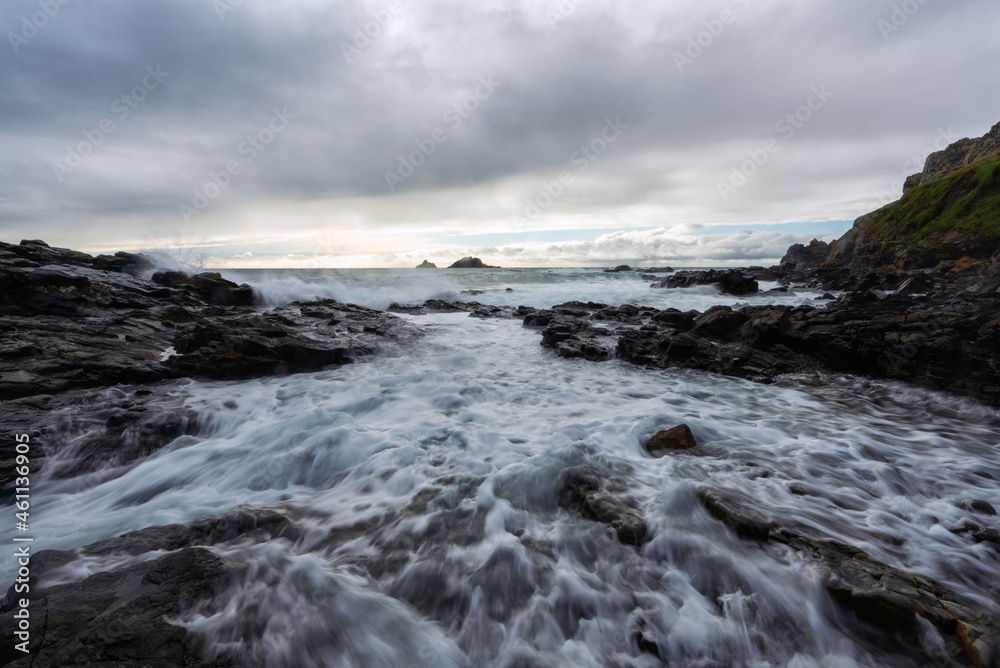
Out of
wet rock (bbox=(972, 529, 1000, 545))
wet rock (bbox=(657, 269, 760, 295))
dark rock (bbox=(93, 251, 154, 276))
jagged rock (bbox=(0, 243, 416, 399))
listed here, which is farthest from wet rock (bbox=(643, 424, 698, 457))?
wet rock (bbox=(657, 269, 760, 295))

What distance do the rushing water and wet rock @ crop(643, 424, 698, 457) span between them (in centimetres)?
15

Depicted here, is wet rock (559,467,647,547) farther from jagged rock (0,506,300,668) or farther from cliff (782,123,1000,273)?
cliff (782,123,1000,273)

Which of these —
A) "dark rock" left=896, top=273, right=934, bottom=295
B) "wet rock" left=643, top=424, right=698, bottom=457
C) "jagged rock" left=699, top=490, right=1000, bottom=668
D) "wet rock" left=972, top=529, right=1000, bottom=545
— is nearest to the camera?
"jagged rock" left=699, top=490, right=1000, bottom=668

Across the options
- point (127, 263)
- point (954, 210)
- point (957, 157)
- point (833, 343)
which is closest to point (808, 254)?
point (957, 157)

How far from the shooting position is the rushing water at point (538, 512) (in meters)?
2.47

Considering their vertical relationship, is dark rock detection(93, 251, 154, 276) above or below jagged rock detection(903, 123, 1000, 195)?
below

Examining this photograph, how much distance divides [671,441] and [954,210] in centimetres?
3982

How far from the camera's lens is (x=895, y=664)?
7.31 ft

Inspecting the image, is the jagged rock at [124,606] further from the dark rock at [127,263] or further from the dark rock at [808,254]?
the dark rock at [808,254]

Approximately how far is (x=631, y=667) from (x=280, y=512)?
10.7ft

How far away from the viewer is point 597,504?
3.65 m

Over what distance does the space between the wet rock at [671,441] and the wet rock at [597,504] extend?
1118mm

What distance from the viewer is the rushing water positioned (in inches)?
97.2

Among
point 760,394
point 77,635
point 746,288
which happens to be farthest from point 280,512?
point 746,288
